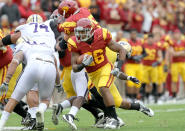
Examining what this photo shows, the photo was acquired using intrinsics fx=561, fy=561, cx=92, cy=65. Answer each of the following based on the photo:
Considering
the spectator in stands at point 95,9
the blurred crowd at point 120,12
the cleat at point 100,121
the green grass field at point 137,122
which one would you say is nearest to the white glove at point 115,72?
the green grass field at point 137,122

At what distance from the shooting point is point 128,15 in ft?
55.6

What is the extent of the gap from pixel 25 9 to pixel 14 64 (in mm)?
7777

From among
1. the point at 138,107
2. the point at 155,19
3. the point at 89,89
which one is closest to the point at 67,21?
the point at 89,89

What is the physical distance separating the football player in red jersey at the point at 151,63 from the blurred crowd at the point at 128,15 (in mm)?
217

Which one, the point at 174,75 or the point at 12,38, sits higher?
the point at 12,38

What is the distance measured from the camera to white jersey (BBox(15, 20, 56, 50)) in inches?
287

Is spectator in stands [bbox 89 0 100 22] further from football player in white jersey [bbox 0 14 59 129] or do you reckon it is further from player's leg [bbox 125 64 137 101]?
football player in white jersey [bbox 0 14 59 129]

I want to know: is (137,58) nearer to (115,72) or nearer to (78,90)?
(78,90)

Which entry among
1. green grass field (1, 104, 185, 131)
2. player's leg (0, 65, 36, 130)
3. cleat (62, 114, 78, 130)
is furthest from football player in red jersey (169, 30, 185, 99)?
player's leg (0, 65, 36, 130)

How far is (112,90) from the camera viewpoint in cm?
799

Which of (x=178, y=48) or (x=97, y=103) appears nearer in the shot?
(x=97, y=103)

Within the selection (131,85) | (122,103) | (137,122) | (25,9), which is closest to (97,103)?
(122,103)

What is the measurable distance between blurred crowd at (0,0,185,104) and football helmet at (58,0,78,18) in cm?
387

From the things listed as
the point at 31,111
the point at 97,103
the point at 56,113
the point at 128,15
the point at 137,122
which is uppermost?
the point at 31,111
